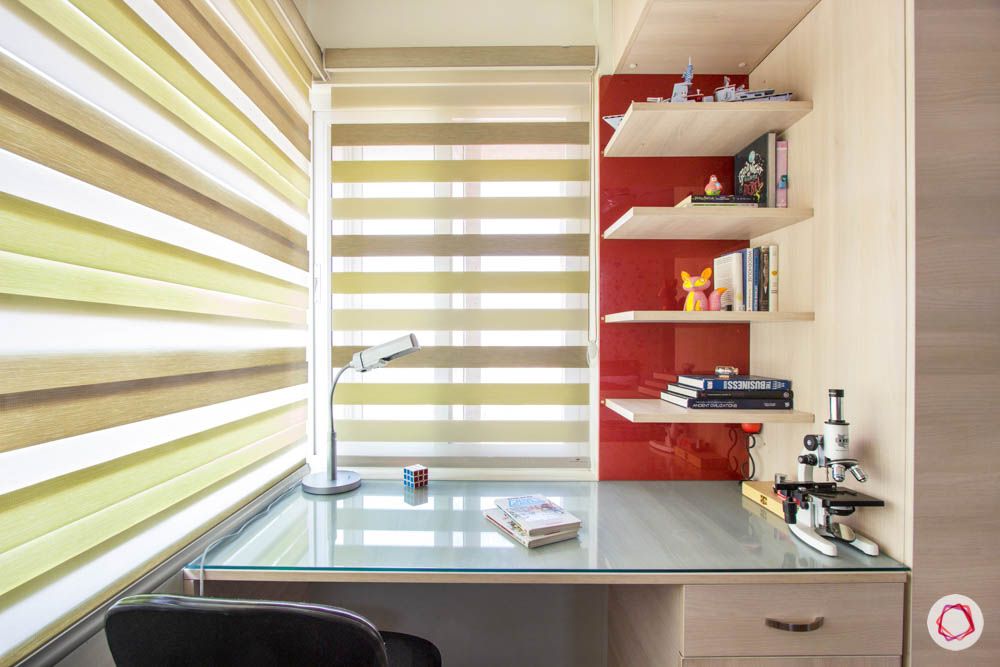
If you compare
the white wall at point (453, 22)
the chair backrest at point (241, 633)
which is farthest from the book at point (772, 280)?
the chair backrest at point (241, 633)

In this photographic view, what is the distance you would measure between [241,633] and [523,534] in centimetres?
67

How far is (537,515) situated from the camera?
1292 millimetres

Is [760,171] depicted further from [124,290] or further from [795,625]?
[124,290]

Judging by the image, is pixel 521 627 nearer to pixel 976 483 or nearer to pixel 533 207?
pixel 976 483

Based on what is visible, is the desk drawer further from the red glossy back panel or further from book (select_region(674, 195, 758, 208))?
book (select_region(674, 195, 758, 208))

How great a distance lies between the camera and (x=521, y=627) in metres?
1.80

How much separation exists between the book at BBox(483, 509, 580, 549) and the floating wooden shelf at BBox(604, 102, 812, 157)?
1.23m

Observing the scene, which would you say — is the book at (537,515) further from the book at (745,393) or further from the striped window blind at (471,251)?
the book at (745,393)

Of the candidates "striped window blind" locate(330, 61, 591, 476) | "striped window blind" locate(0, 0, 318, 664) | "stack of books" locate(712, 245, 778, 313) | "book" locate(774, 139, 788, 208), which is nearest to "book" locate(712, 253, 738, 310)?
"stack of books" locate(712, 245, 778, 313)

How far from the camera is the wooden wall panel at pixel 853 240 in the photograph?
108 centimetres

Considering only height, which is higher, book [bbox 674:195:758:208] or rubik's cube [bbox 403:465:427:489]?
book [bbox 674:195:758:208]

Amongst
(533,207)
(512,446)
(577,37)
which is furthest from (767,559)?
(577,37)

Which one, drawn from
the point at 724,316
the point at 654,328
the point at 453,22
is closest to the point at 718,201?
the point at 724,316

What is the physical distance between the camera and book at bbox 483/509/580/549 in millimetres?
1193
